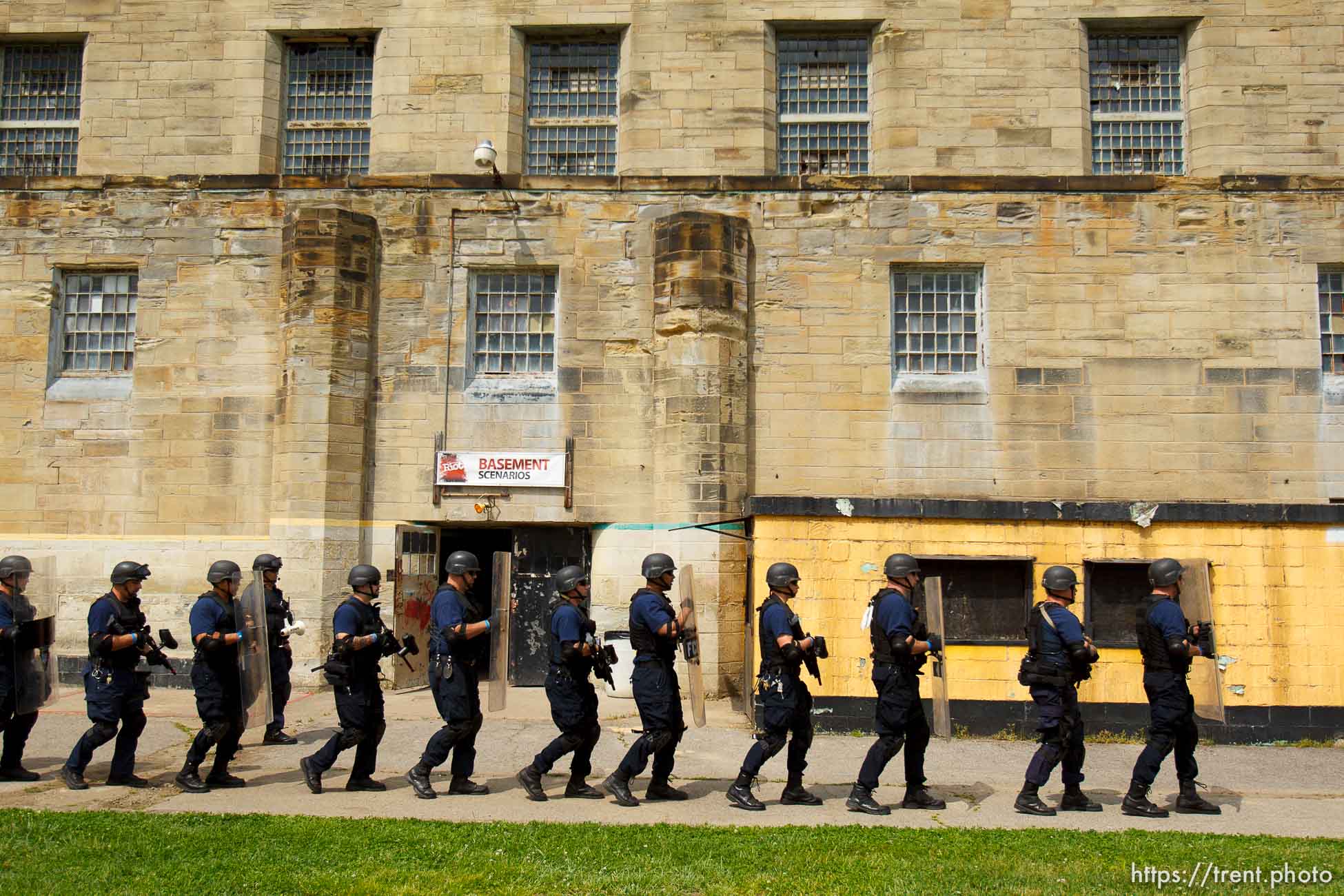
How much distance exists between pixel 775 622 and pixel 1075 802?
2.62 meters

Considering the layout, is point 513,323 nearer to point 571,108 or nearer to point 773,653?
point 571,108

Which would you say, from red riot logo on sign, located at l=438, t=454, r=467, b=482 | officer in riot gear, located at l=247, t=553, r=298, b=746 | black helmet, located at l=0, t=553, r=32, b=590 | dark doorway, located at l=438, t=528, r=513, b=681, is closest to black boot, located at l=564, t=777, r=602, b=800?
officer in riot gear, located at l=247, t=553, r=298, b=746

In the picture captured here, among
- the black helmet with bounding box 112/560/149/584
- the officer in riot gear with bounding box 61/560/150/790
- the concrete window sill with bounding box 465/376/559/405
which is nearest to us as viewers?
the officer in riot gear with bounding box 61/560/150/790

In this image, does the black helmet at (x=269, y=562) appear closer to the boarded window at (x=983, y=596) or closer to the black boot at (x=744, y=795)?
the black boot at (x=744, y=795)

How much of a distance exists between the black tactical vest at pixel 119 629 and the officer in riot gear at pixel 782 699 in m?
4.77

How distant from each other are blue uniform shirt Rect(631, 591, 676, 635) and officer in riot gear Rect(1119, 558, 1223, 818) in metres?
3.59

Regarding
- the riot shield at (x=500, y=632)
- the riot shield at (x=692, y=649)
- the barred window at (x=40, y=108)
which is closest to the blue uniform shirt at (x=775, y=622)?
the riot shield at (x=692, y=649)

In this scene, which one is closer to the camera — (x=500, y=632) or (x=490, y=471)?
(x=500, y=632)

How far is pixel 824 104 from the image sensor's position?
52.9ft

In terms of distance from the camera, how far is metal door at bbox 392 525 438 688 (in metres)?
14.3

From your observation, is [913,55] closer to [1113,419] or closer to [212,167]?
[1113,419]

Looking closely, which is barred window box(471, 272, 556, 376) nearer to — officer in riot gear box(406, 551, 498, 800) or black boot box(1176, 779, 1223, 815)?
officer in riot gear box(406, 551, 498, 800)

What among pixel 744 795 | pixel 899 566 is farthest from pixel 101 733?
pixel 899 566

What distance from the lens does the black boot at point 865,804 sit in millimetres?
7969
